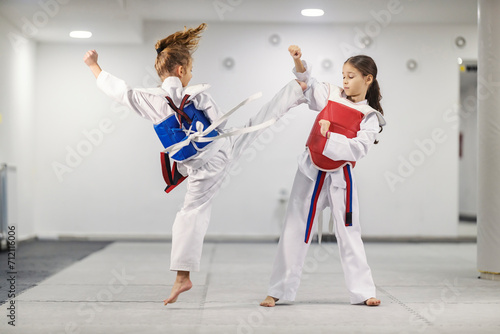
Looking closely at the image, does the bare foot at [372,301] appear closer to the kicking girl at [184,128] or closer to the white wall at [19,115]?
the kicking girl at [184,128]

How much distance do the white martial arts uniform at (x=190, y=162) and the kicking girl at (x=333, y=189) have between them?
0.95 feet

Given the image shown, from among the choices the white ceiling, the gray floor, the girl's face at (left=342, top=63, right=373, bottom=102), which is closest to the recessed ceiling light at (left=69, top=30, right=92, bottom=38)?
the white ceiling

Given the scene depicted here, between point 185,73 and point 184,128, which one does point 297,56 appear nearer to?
point 185,73

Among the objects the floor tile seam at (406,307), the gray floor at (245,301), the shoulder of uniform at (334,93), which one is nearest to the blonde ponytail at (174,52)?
the shoulder of uniform at (334,93)

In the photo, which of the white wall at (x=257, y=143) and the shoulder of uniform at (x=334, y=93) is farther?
the white wall at (x=257, y=143)

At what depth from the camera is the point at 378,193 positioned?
282 inches

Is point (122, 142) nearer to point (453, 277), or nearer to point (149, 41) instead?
point (149, 41)

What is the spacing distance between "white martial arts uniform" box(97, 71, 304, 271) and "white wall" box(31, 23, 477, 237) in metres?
4.07

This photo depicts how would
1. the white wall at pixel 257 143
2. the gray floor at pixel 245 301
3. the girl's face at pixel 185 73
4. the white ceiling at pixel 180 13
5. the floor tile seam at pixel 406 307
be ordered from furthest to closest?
the white wall at pixel 257 143, the white ceiling at pixel 180 13, the girl's face at pixel 185 73, the floor tile seam at pixel 406 307, the gray floor at pixel 245 301

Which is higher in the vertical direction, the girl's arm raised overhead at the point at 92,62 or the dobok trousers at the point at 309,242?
the girl's arm raised overhead at the point at 92,62

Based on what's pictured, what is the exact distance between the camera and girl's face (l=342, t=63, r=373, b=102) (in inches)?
124

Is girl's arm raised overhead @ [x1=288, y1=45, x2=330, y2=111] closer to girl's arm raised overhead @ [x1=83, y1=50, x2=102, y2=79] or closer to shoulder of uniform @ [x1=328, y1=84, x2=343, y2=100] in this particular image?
shoulder of uniform @ [x1=328, y1=84, x2=343, y2=100]

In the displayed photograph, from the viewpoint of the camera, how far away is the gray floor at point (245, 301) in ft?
8.75

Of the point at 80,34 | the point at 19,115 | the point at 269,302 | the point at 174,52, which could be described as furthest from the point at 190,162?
the point at 19,115
